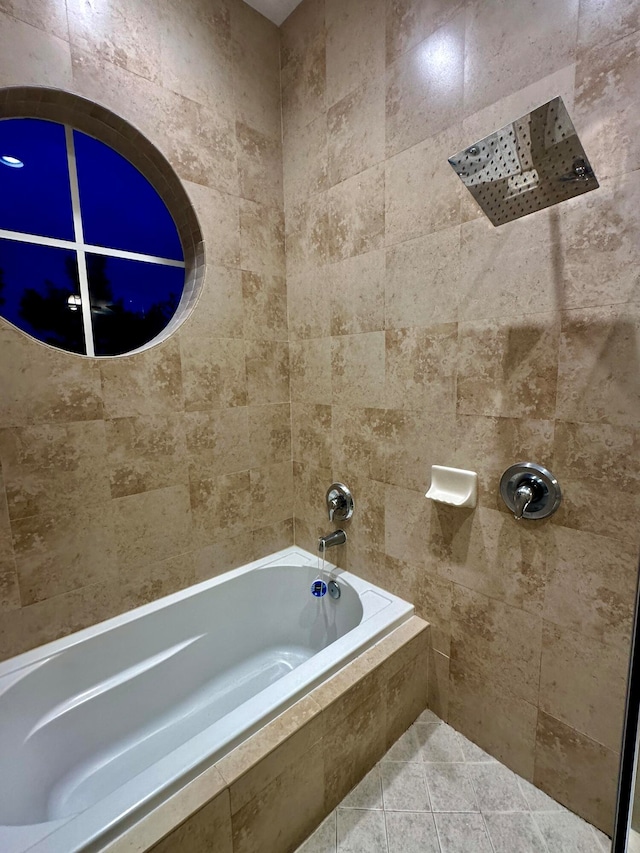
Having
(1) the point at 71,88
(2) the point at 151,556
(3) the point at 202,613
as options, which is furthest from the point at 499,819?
(1) the point at 71,88

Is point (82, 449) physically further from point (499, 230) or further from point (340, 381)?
point (499, 230)

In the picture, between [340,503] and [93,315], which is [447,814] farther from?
[93,315]

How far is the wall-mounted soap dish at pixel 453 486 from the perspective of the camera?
1.28m

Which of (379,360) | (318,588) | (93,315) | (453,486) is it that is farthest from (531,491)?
(93,315)

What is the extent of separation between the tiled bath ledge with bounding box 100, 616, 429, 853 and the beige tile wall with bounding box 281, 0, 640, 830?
239mm

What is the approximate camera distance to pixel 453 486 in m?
1.33

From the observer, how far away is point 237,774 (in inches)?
35.4

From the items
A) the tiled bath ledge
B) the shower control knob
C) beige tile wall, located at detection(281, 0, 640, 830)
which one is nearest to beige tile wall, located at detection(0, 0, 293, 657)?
beige tile wall, located at detection(281, 0, 640, 830)

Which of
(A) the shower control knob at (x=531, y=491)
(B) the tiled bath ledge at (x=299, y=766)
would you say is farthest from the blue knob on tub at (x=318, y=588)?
(A) the shower control knob at (x=531, y=491)

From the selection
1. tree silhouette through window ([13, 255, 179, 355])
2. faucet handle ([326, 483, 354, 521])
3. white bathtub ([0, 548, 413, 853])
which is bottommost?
white bathtub ([0, 548, 413, 853])

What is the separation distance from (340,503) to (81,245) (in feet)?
5.17

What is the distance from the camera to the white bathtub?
0.89 m

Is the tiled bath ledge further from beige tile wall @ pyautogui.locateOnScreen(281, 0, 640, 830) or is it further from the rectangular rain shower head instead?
the rectangular rain shower head

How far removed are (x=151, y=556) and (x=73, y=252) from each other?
51.5 inches
